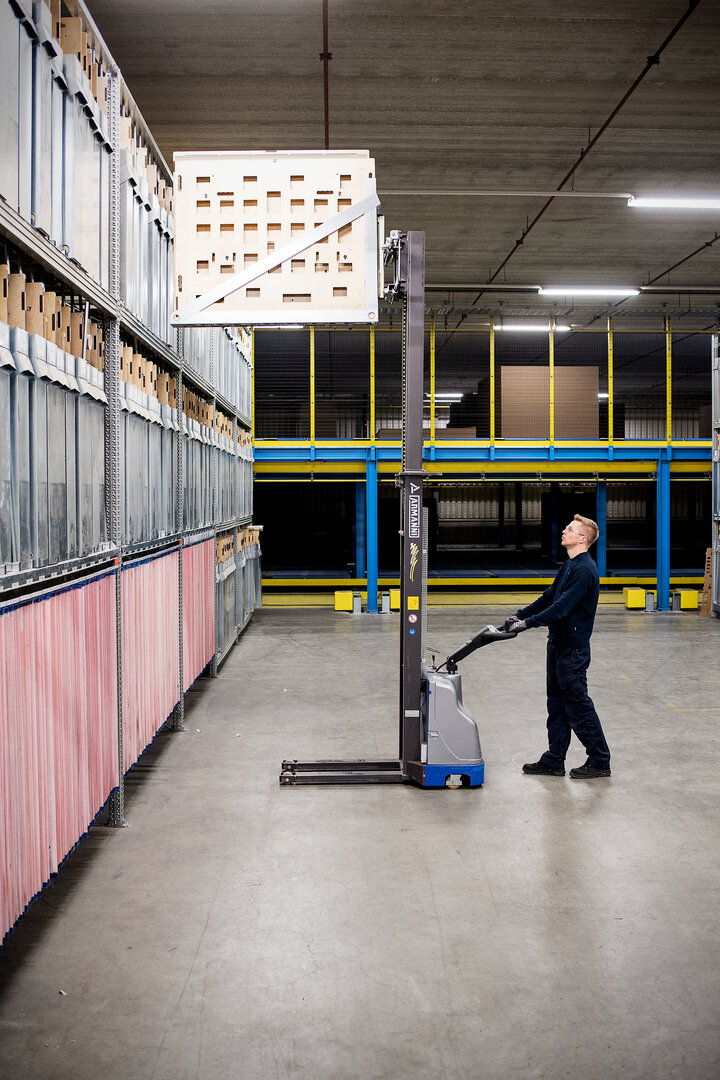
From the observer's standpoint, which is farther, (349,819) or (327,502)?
(327,502)

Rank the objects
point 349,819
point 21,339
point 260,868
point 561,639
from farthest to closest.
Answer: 1. point 561,639
2. point 349,819
3. point 260,868
4. point 21,339

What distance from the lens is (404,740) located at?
19.1 feet

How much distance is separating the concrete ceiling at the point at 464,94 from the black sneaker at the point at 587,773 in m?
7.37

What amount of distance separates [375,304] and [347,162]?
911mm

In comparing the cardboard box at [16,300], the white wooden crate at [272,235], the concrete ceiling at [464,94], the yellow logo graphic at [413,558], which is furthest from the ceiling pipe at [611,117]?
the cardboard box at [16,300]

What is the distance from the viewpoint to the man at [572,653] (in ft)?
18.3

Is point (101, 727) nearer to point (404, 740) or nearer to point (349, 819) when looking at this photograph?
point (349, 819)

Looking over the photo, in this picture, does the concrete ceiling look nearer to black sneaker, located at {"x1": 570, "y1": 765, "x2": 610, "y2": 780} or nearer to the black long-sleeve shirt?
the black long-sleeve shirt

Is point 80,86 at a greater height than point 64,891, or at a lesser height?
greater

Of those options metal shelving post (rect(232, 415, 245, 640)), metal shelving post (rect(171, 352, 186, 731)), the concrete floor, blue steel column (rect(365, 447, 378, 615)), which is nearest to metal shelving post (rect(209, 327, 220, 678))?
metal shelving post (rect(232, 415, 245, 640))

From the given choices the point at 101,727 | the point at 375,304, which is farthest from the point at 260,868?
the point at 375,304

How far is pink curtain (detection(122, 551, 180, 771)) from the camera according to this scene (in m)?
5.11

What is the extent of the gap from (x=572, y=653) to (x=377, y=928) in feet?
8.51

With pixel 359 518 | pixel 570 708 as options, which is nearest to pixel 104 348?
pixel 570 708
